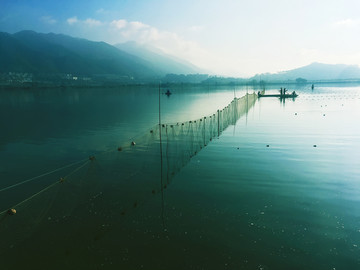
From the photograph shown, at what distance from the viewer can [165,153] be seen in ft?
76.3

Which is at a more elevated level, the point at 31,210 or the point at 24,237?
the point at 31,210

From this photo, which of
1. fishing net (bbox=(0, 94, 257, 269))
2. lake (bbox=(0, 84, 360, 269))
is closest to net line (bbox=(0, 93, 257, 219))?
fishing net (bbox=(0, 94, 257, 269))

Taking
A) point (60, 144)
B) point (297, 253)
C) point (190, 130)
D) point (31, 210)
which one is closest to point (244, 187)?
point (297, 253)

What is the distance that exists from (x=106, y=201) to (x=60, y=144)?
1610cm

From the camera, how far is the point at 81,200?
47.1 feet

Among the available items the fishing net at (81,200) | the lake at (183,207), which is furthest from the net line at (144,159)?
the lake at (183,207)

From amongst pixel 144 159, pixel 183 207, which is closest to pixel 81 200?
pixel 183 207

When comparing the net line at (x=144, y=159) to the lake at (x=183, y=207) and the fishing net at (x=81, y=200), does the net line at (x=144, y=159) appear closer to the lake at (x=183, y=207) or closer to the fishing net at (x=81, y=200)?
the fishing net at (x=81, y=200)

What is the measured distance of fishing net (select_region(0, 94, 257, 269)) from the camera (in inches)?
424

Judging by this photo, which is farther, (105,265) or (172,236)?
(172,236)

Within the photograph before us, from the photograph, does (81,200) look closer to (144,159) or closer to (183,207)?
(183,207)

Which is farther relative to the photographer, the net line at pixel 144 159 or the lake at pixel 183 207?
the net line at pixel 144 159

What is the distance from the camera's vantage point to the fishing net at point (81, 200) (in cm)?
1078

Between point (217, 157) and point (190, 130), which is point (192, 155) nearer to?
point (217, 157)
